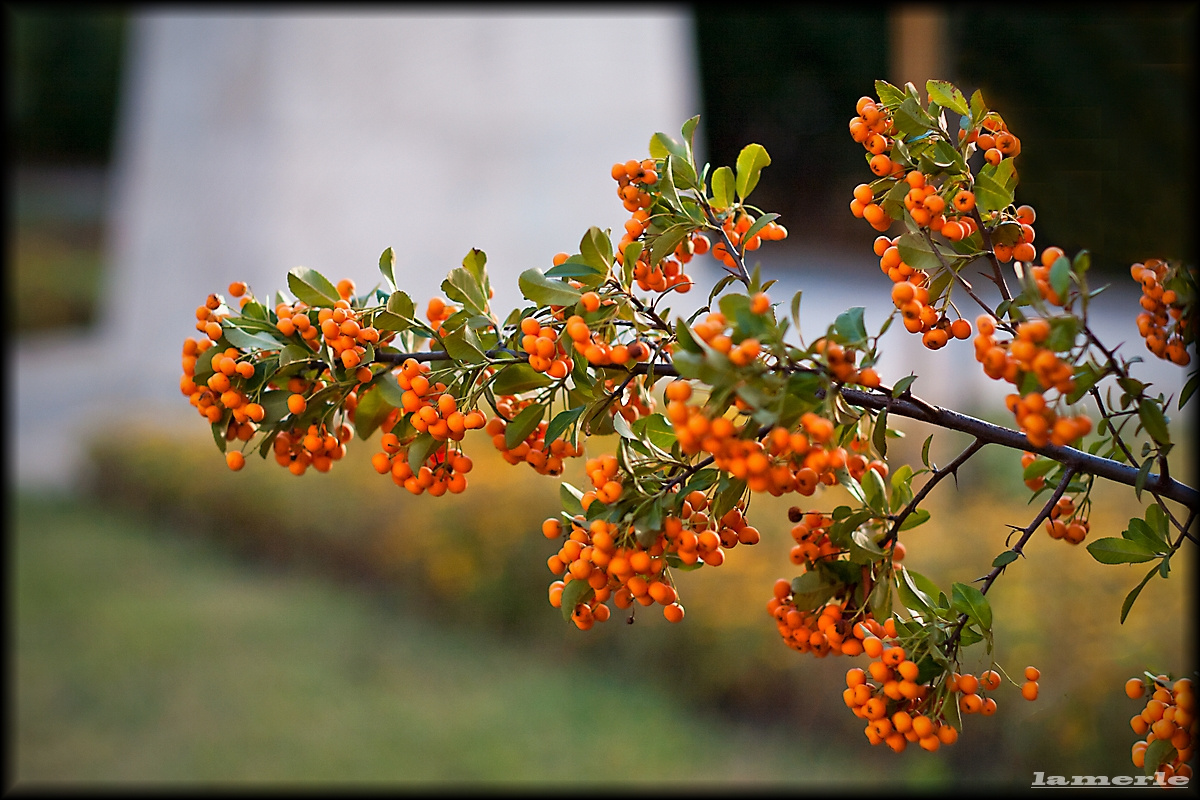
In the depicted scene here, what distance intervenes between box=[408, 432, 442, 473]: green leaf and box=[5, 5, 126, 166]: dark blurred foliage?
30.5ft

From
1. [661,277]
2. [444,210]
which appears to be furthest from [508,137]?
[661,277]

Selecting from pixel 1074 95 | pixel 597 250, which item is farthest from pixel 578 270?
pixel 1074 95

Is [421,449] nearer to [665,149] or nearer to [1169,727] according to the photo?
[665,149]

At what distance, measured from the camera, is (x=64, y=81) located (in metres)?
8.72

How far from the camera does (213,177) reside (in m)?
4.63

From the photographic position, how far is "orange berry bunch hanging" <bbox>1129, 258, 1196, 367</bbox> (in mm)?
494

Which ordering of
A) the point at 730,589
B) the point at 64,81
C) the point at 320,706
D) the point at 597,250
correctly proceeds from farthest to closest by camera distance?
→ the point at 64,81, the point at 320,706, the point at 730,589, the point at 597,250

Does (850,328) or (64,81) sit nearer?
(850,328)

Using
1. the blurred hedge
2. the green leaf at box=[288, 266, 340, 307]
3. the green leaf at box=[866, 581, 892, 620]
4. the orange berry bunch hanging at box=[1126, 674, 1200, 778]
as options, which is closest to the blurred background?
the blurred hedge

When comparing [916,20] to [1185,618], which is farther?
Answer: [916,20]

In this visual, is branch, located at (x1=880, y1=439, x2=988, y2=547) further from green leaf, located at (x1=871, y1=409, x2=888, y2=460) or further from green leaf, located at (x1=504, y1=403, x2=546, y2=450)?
green leaf, located at (x1=504, y1=403, x2=546, y2=450)

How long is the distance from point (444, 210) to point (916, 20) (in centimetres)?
222

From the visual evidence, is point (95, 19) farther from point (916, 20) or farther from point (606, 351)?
point (606, 351)

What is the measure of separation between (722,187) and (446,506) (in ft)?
6.74
